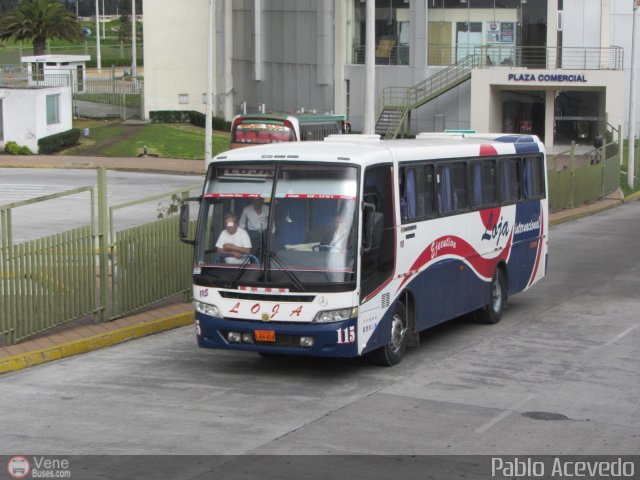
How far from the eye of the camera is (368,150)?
13500 mm

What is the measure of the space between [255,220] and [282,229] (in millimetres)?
354

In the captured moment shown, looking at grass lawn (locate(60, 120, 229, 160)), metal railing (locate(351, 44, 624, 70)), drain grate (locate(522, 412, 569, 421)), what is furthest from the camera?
metal railing (locate(351, 44, 624, 70))

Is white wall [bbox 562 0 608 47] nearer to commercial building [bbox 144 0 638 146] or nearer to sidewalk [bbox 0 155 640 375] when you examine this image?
commercial building [bbox 144 0 638 146]

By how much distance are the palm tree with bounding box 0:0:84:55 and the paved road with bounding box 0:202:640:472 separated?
59974mm

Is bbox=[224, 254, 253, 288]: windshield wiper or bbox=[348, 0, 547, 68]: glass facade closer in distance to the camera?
bbox=[224, 254, 253, 288]: windshield wiper

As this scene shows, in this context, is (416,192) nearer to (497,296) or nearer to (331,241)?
(331,241)

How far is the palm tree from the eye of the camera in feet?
236

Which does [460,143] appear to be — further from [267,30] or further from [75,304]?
[267,30]

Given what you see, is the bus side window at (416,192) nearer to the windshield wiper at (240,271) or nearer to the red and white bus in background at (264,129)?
the windshield wiper at (240,271)

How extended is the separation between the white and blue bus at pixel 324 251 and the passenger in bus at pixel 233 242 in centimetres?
3

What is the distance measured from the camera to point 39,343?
1420cm

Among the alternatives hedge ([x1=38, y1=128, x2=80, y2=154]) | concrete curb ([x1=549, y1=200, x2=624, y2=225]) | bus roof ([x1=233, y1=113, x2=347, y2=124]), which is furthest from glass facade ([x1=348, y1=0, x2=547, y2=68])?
concrete curb ([x1=549, y1=200, x2=624, y2=225])

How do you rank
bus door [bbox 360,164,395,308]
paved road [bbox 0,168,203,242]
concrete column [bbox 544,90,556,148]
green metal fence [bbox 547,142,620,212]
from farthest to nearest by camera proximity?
concrete column [bbox 544,90,556,148] < green metal fence [bbox 547,142,620,212] < paved road [bbox 0,168,203,242] < bus door [bbox 360,164,395,308]

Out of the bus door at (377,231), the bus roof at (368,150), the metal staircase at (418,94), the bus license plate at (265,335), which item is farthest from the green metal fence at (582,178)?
the bus license plate at (265,335)
